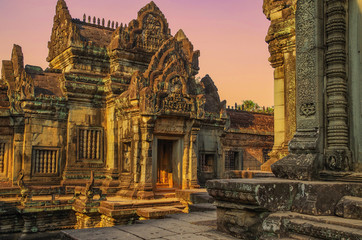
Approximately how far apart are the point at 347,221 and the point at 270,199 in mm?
843

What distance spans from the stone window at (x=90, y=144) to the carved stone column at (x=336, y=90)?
11652 millimetres

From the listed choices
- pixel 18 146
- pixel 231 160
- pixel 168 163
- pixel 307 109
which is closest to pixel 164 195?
pixel 168 163

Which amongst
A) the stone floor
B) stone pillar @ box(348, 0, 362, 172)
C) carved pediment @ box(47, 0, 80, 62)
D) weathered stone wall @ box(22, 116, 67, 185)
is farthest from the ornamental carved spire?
stone pillar @ box(348, 0, 362, 172)

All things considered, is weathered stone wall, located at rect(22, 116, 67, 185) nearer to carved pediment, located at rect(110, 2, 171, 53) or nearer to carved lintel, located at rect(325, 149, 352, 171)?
carved pediment, located at rect(110, 2, 171, 53)

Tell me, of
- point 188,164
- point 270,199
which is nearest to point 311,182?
point 270,199

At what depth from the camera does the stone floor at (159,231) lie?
15.5 feet

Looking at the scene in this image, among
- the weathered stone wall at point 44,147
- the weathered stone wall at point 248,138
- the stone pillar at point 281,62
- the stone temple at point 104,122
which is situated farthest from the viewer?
the weathered stone wall at point 248,138

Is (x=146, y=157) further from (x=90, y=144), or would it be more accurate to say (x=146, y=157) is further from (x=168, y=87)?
(x=90, y=144)

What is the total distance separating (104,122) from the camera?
1562cm

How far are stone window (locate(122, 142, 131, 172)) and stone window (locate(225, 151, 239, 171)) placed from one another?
8743 millimetres

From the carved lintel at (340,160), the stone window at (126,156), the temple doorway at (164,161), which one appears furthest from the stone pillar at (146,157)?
the carved lintel at (340,160)

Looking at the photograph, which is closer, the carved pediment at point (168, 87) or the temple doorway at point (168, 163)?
the carved pediment at point (168, 87)

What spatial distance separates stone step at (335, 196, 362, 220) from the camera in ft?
13.0

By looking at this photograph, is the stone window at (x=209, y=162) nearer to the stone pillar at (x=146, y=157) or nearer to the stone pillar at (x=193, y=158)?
the stone pillar at (x=193, y=158)
